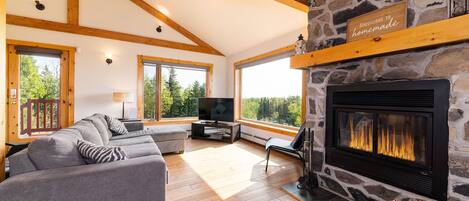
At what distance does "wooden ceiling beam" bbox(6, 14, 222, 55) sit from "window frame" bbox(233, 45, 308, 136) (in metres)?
1.13

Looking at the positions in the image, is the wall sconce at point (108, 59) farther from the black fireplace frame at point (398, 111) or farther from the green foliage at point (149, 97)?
the black fireplace frame at point (398, 111)

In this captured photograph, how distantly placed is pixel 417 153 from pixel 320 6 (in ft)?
6.02

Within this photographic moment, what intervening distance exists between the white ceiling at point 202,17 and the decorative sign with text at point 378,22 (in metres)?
1.38

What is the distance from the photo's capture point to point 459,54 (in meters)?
1.49

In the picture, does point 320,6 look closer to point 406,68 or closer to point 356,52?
point 356,52

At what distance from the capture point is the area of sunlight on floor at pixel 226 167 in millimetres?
2506

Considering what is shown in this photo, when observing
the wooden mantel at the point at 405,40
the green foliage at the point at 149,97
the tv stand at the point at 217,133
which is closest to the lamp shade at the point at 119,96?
the green foliage at the point at 149,97

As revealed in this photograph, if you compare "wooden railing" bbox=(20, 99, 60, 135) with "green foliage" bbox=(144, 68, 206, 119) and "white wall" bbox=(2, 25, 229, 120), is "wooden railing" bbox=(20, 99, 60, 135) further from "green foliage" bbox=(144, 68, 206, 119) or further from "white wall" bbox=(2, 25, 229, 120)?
"green foliage" bbox=(144, 68, 206, 119)

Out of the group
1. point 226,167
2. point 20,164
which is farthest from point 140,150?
point 226,167

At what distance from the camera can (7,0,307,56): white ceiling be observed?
11.9 ft

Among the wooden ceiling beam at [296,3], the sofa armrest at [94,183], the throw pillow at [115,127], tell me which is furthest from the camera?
the throw pillow at [115,127]

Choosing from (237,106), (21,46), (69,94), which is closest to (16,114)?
(69,94)

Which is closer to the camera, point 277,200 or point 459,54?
point 459,54

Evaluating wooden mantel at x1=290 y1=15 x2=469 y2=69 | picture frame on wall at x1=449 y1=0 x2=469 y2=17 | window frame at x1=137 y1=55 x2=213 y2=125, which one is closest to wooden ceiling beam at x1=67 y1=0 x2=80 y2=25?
window frame at x1=137 y1=55 x2=213 y2=125
